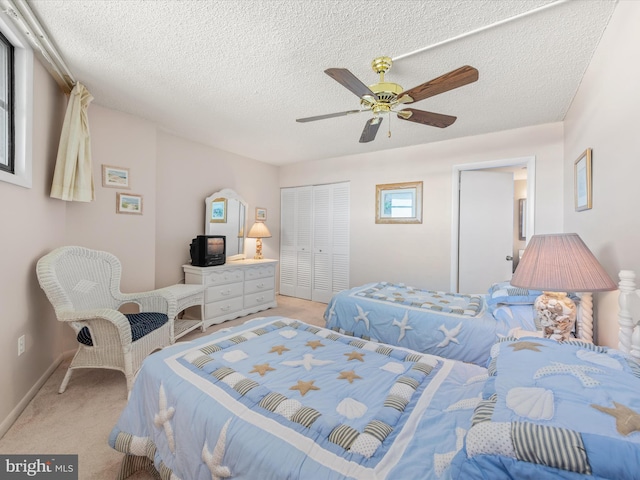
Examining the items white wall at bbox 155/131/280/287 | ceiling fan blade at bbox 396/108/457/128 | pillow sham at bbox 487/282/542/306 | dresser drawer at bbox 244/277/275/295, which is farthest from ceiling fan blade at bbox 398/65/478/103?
dresser drawer at bbox 244/277/275/295

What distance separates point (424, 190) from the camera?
3975 millimetres

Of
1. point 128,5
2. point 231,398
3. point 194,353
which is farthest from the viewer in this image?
point 128,5

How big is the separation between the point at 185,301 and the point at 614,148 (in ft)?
11.9

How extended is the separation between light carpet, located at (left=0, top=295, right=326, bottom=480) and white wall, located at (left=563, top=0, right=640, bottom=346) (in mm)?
2678

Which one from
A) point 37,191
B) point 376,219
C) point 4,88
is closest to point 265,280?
point 376,219

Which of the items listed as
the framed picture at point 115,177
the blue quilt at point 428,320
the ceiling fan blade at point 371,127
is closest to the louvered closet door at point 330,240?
the blue quilt at point 428,320

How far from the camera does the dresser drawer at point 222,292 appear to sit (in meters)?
3.63

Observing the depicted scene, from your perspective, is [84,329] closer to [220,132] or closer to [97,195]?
[97,195]

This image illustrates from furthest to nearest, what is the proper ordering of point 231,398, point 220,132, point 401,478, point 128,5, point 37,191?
A: point 220,132 → point 37,191 → point 128,5 → point 231,398 → point 401,478

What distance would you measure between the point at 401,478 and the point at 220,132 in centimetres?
372

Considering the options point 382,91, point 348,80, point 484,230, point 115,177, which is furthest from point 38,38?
point 484,230

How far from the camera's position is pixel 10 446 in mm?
1639

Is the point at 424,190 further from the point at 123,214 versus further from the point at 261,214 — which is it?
the point at 123,214

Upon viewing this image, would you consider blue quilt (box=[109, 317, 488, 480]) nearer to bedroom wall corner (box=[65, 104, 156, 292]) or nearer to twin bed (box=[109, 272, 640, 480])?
twin bed (box=[109, 272, 640, 480])
